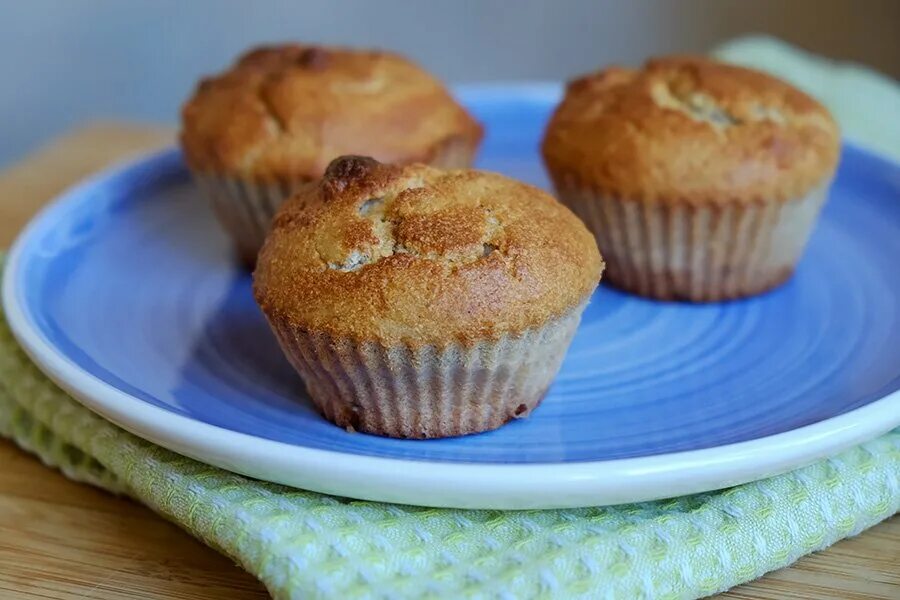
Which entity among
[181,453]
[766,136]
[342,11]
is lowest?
[342,11]

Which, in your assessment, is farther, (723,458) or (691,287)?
(691,287)

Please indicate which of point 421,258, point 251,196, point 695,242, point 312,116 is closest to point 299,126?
point 312,116

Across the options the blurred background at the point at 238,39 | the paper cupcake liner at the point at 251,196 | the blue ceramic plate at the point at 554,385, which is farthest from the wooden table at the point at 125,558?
the blurred background at the point at 238,39

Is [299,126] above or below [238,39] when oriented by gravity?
above

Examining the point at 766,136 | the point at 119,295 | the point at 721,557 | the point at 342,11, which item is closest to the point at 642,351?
the point at 766,136

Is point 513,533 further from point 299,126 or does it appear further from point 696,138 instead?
point 299,126

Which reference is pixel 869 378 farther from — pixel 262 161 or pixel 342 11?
pixel 342 11
